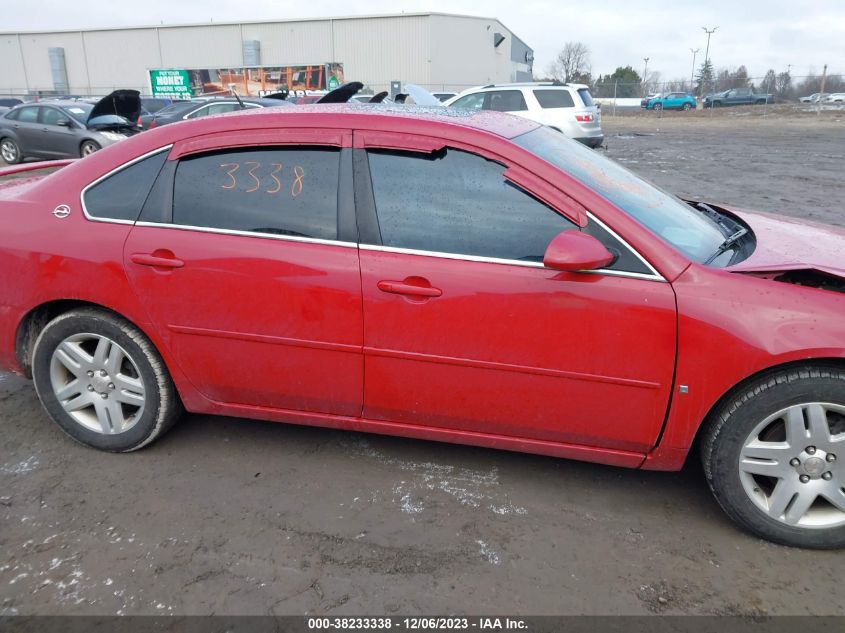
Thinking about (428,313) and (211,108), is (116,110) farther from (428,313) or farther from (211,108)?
(428,313)

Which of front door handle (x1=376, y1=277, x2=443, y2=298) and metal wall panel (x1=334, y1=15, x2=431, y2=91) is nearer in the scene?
front door handle (x1=376, y1=277, x2=443, y2=298)

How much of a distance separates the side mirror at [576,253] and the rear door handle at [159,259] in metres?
1.65

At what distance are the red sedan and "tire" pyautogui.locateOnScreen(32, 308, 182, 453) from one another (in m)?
0.01

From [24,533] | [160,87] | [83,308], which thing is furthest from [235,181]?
[160,87]

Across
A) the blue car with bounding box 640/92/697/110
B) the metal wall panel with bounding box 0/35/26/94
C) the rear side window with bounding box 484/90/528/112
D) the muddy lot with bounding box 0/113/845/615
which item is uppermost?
the metal wall panel with bounding box 0/35/26/94

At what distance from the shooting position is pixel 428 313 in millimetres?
2656

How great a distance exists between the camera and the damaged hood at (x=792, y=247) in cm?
253

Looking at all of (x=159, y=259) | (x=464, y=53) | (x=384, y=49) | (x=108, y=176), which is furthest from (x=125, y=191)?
(x=464, y=53)

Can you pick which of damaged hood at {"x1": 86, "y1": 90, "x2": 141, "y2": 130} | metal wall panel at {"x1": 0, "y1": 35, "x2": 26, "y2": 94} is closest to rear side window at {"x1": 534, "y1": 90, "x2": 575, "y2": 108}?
damaged hood at {"x1": 86, "y1": 90, "x2": 141, "y2": 130}

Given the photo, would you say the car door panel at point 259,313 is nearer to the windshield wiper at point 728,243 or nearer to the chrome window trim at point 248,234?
the chrome window trim at point 248,234

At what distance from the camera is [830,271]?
2477 millimetres

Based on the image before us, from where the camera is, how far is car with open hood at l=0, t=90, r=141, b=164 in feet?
48.0

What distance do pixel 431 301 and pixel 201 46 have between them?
183 feet

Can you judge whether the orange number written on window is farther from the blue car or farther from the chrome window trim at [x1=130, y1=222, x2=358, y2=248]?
the blue car
